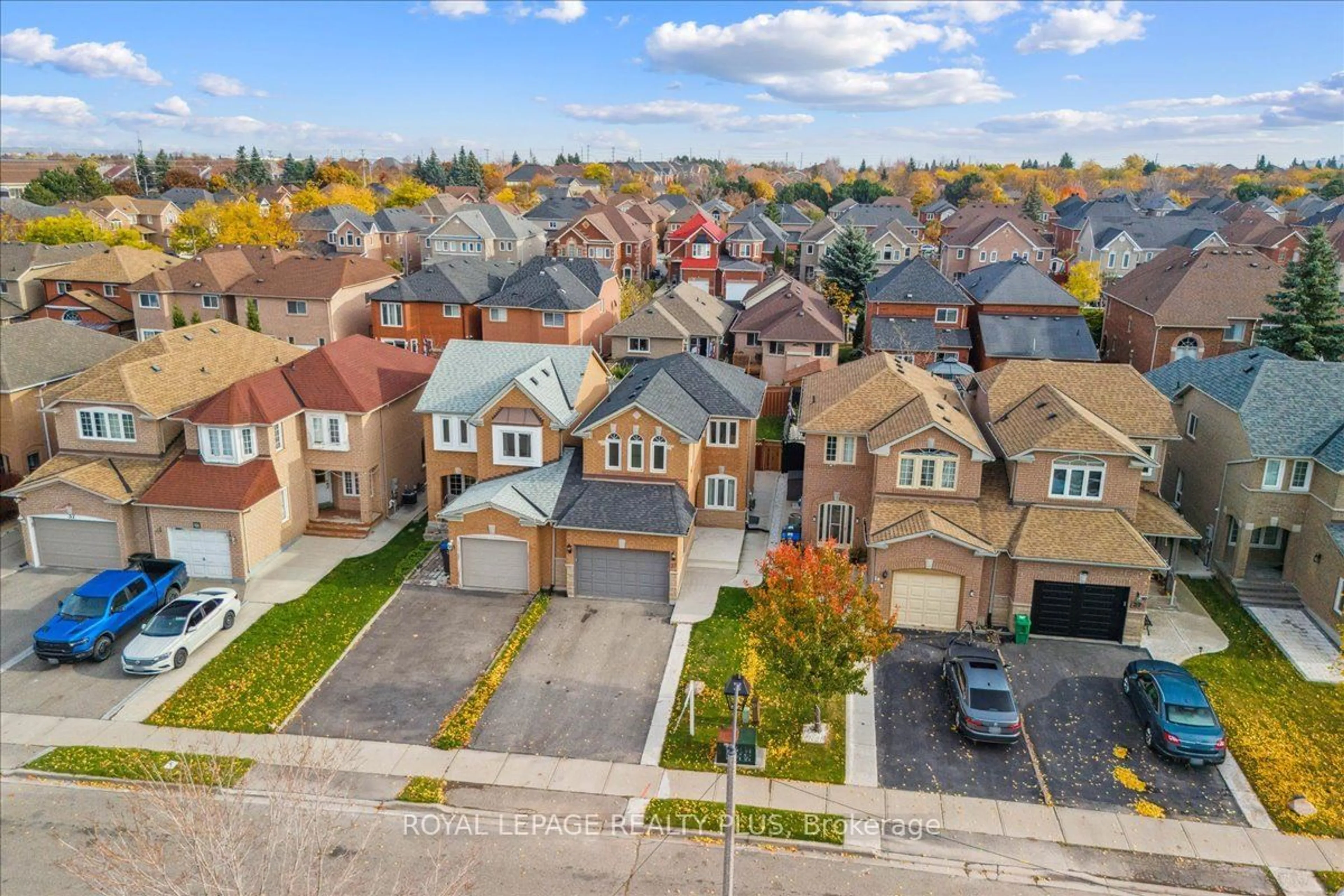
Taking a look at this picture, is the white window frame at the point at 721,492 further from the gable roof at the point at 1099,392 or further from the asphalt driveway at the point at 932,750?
the asphalt driveway at the point at 932,750

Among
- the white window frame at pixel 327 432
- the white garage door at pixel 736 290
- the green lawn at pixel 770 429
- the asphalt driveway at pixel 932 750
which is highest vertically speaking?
the white garage door at pixel 736 290

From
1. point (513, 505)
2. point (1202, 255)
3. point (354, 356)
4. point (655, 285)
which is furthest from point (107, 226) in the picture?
point (1202, 255)

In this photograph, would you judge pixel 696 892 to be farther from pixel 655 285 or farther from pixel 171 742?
pixel 655 285

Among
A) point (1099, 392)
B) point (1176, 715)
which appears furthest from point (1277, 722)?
point (1099, 392)

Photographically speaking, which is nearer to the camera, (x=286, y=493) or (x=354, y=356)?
(x=286, y=493)

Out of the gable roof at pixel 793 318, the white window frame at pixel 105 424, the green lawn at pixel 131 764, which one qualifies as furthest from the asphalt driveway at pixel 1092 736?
the white window frame at pixel 105 424

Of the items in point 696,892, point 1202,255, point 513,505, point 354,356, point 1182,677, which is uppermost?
point 1202,255
